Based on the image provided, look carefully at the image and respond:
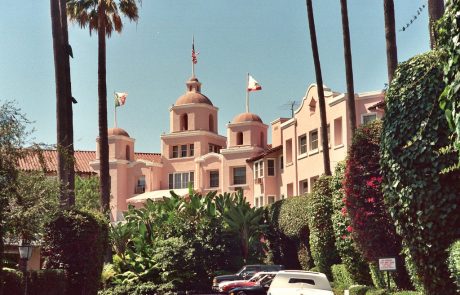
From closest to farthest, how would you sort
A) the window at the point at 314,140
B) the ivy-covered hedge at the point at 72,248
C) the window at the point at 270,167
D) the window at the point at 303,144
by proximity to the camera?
1. the ivy-covered hedge at the point at 72,248
2. the window at the point at 314,140
3. the window at the point at 303,144
4. the window at the point at 270,167

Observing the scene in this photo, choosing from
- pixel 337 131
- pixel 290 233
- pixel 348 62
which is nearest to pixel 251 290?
pixel 348 62

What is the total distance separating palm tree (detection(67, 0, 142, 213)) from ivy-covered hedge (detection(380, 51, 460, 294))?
23.1 m

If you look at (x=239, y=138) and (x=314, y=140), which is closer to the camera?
(x=314, y=140)

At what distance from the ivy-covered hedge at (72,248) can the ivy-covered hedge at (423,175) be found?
44.9ft

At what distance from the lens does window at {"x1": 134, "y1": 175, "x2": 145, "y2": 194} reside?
262ft

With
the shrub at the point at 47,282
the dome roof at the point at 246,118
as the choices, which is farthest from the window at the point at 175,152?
the shrub at the point at 47,282

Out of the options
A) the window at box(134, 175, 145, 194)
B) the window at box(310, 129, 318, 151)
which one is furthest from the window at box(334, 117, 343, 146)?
the window at box(134, 175, 145, 194)

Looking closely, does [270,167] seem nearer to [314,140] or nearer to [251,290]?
[314,140]

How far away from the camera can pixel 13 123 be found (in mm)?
21000

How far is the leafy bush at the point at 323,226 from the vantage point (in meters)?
33.0

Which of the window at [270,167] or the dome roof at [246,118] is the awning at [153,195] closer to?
the dome roof at [246,118]

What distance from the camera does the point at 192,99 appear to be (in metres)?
79.0

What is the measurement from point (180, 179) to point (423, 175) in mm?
66943

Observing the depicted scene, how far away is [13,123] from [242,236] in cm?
2455
